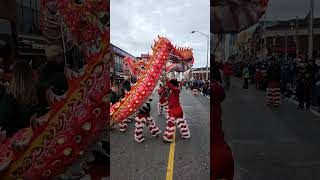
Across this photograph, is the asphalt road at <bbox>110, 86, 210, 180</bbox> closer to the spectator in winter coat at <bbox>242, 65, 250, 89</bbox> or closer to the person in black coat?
the spectator in winter coat at <bbox>242, 65, 250, 89</bbox>

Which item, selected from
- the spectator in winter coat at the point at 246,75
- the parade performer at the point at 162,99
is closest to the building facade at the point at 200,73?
the spectator in winter coat at the point at 246,75

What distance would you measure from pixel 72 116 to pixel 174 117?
2.74 feet

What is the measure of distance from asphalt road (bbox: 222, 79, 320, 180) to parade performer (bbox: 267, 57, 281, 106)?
0.04 metres

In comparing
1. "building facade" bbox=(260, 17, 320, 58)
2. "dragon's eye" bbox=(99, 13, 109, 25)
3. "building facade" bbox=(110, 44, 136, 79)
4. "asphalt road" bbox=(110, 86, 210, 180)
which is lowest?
"asphalt road" bbox=(110, 86, 210, 180)

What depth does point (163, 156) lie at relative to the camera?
2.16m

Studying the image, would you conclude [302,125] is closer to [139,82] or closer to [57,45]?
[57,45]

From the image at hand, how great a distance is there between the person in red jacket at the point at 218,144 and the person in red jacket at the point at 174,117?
57cm

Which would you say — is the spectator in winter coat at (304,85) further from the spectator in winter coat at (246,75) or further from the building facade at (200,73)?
the building facade at (200,73)

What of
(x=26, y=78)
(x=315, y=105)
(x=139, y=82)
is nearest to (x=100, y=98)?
(x=26, y=78)

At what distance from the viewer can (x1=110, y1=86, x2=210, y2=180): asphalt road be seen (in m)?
1.99

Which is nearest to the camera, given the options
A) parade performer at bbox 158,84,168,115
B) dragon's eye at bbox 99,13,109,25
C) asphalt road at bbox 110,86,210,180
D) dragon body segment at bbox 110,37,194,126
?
dragon's eye at bbox 99,13,109,25

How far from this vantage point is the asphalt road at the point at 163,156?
1989mm

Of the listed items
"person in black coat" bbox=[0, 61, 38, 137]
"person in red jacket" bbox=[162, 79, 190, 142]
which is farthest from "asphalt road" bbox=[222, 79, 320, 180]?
"person in black coat" bbox=[0, 61, 38, 137]

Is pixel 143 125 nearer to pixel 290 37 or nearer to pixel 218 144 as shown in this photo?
pixel 218 144
